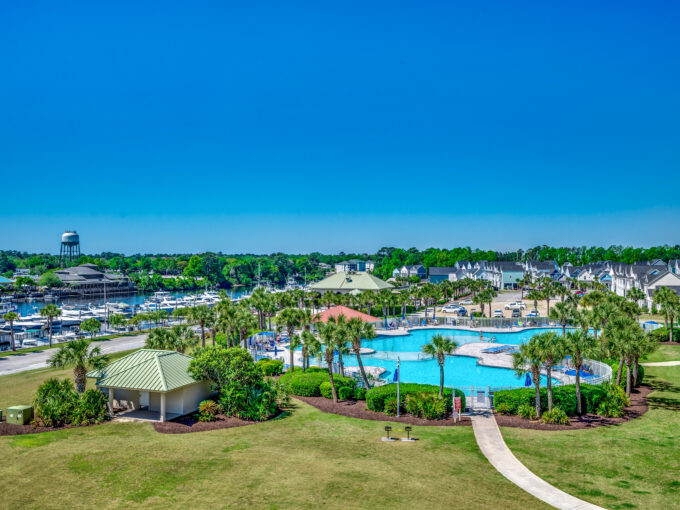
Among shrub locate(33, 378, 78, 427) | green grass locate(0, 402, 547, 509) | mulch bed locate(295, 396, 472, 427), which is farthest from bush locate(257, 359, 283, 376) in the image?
shrub locate(33, 378, 78, 427)

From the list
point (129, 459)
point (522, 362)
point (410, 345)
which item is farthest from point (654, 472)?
point (410, 345)

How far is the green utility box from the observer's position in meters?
25.2

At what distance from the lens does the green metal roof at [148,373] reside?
26.5 meters

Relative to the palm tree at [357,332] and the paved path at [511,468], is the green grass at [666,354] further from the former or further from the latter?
the palm tree at [357,332]

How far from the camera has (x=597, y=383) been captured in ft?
106

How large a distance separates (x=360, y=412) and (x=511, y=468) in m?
10.5

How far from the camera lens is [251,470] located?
1905 centimetres

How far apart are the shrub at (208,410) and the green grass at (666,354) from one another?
3402 cm

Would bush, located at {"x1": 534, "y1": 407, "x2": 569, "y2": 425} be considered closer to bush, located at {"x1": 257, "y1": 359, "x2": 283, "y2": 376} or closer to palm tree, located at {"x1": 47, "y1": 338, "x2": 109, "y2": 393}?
bush, located at {"x1": 257, "y1": 359, "x2": 283, "y2": 376}

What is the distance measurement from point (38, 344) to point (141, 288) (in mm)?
113494

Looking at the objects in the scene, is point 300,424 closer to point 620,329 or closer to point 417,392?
point 417,392

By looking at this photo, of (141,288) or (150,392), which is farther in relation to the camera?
(141,288)

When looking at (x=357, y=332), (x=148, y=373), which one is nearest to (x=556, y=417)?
(x=357, y=332)

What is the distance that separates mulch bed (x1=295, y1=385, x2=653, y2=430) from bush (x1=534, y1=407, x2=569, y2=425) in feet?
1.04
